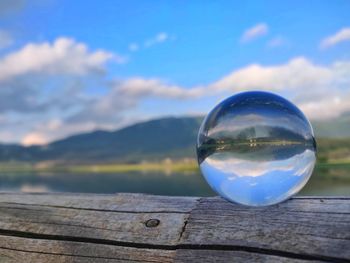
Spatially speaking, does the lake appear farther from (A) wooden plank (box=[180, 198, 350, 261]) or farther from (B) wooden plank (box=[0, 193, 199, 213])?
(A) wooden plank (box=[180, 198, 350, 261])

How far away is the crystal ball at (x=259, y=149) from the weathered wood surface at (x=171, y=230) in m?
0.10

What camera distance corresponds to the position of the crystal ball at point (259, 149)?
197 cm

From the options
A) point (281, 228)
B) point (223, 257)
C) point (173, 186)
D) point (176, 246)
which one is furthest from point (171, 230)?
point (173, 186)

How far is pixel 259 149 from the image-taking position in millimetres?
2021

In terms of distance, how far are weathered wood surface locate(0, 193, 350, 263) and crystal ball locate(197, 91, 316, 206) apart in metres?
0.10

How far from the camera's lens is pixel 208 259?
1811mm

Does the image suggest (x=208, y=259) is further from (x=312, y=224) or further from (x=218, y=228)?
(x=312, y=224)

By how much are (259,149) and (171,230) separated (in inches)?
21.7

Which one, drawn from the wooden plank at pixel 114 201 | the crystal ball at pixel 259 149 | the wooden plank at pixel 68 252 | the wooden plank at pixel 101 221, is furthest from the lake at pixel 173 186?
the wooden plank at pixel 68 252

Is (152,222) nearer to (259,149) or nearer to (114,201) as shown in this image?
(114,201)

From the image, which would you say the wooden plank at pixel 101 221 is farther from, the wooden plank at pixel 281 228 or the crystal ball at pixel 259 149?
the crystal ball at pixel 259 149

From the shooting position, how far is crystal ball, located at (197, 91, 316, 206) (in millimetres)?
1966

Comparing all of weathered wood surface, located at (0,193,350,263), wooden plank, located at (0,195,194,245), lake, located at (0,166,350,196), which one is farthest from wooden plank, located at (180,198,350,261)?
lake, located at (0,166,350,196)

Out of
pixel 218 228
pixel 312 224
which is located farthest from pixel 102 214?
pixel 312 224
